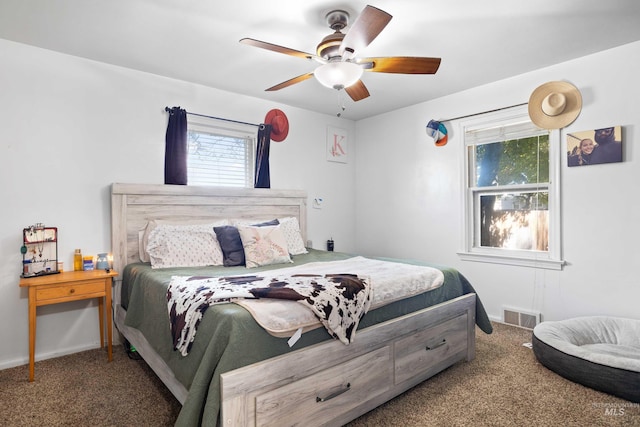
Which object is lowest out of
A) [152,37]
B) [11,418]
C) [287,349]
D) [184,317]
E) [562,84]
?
[11,418]

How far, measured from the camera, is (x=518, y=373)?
2.39 m

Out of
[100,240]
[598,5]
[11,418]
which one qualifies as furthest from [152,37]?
[598,5]

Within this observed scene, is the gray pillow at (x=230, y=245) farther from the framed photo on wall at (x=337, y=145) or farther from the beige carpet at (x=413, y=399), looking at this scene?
the framed photo on wall at (x=337, y=145)

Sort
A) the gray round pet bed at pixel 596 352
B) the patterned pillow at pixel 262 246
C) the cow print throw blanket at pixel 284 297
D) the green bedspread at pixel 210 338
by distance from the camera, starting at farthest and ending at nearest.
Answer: the patterned pillow at pixel 262 246, the gray round pet bed at pixel 596 352, the cow print throw blanket at pixel 284 297, the green bedspread at pixel 210 338

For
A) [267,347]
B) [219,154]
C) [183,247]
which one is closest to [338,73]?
[267,347]

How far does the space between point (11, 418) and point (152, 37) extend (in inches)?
98.3

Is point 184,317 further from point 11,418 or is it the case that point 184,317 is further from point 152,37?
point 152,37

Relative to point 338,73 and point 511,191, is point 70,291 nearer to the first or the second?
point 338,73

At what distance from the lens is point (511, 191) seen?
3.48 m

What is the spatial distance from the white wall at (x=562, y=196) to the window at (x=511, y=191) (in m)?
0.10

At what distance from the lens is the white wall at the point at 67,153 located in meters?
2.57

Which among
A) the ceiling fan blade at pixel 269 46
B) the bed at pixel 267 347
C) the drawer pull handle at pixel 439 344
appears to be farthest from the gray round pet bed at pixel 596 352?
the ceiling fan blade at pixel 269 46

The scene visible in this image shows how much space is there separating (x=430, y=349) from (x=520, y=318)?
160cm

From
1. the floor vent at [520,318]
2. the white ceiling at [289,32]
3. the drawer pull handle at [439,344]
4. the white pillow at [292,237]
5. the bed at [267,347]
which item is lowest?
the floor vent at [520,318]
